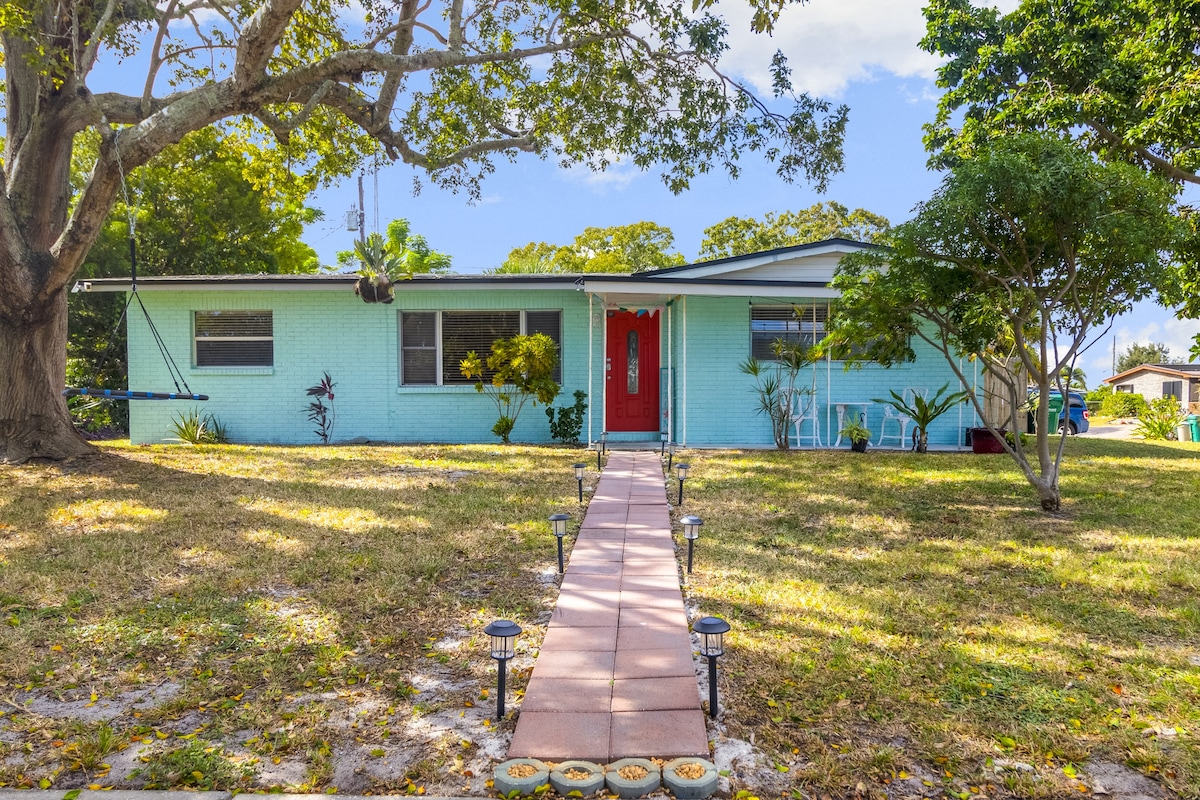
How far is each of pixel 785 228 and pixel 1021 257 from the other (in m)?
28.4

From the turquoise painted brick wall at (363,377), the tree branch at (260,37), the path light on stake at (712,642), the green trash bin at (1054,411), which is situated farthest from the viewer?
the green trash bin at (1054,411)

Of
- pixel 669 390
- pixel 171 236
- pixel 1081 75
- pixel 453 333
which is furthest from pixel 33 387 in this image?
pixel 1081 75

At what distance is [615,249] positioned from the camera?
3759 centimetres

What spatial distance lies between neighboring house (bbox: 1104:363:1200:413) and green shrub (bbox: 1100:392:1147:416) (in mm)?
2561

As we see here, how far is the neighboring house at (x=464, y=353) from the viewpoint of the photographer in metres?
12.4

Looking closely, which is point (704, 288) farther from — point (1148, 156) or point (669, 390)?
point (1148, 156)

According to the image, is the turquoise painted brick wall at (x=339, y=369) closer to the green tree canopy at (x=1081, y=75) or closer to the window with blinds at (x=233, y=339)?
the window with blinds at (x=233, y=339)

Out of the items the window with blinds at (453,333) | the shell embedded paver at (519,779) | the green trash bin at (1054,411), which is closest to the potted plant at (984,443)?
the green trash bin at (1054,411)

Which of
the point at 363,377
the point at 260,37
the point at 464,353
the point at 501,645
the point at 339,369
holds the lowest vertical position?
the point at 501,645

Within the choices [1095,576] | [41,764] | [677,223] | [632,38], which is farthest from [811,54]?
[677,223]

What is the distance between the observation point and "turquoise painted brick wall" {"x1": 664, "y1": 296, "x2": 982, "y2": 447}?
40.6 ft

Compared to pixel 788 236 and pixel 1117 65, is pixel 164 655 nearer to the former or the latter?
pixel 1117 65

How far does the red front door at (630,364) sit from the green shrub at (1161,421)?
45.6ft

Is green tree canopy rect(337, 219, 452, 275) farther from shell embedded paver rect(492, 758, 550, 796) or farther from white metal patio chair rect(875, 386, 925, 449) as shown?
shell embedded paver rect(492, 758, 550, 796)
